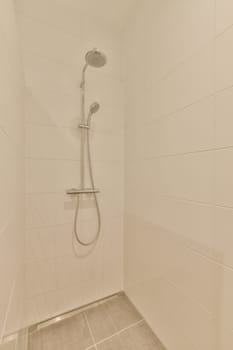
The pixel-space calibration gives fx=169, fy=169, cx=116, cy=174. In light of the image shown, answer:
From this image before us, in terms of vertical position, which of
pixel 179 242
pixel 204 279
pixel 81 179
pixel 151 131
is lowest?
pixel 204 279

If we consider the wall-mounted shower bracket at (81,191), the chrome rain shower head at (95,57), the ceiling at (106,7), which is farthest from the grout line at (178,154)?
the ceiling at (106,7)

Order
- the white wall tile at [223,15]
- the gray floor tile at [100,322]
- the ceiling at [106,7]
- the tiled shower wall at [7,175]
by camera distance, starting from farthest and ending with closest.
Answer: the ceiling at [106,7] → the gray floor tile at [100,322] → the white wall tile at [223,15] → the tiled shower wall at [7,175]

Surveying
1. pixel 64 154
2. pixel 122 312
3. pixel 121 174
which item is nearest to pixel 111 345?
pixel 122 312

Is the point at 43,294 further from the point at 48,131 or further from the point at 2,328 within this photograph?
the point at 48,131

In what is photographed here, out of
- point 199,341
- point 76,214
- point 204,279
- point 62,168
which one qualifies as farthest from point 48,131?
point 199,341

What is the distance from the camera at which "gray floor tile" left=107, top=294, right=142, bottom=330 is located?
1.23 meters

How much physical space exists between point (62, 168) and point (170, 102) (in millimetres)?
871

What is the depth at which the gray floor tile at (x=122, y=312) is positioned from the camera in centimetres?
123

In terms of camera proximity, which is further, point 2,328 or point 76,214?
point 76,214

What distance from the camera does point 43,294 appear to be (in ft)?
4.08

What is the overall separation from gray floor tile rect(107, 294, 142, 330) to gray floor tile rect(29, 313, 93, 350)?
218mm

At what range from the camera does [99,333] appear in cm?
115

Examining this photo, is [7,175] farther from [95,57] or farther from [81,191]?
[95,57]

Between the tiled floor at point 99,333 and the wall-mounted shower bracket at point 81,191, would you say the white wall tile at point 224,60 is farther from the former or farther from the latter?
the tiled floor at point 99,333
